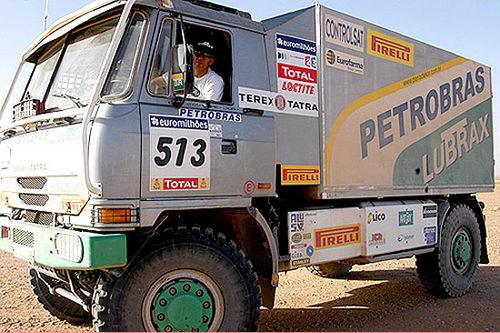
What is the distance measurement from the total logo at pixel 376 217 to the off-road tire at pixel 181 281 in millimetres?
2097

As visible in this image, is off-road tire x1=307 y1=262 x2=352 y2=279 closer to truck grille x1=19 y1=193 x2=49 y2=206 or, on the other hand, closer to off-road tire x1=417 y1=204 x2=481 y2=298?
off-road tire x1=417 y1=204 x2=481 y2=298

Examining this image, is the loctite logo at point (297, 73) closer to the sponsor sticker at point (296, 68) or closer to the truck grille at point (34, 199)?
the sponsor sticker at point (296, 68)

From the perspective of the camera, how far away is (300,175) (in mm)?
5527

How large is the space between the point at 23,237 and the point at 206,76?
2.19m

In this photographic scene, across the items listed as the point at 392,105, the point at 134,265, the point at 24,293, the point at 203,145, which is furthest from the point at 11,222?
the point at 392,105

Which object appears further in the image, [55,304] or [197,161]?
[55,304]

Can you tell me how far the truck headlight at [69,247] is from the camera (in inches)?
156

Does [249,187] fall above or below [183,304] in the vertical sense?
above

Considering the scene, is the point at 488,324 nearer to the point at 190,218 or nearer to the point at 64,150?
the point at 190,218

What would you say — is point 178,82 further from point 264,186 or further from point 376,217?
point 376,217

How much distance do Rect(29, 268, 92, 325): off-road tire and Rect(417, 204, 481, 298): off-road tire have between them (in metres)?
4.86

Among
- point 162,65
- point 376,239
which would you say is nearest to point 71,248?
point 162,65

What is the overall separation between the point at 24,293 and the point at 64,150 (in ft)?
13.4

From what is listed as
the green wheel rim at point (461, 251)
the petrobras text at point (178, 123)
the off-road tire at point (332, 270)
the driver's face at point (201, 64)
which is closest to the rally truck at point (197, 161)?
the petrobras text at point (178, 123)
